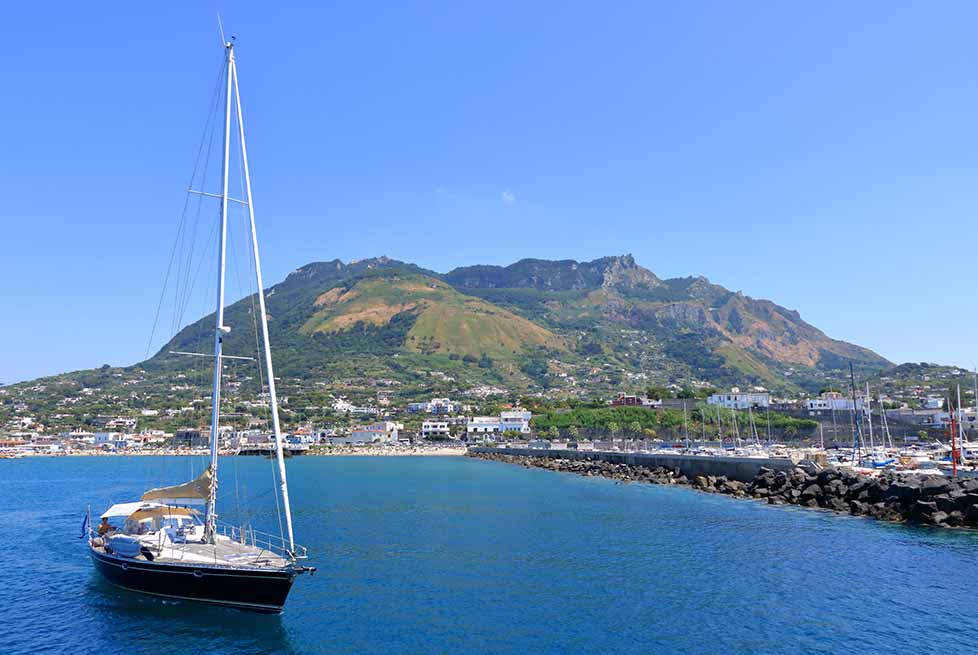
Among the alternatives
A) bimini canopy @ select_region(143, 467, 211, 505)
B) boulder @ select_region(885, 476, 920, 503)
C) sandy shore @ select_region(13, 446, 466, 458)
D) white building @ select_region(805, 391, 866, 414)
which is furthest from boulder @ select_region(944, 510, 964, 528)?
sandy shore @ select_region(13, 446, 466, 458)

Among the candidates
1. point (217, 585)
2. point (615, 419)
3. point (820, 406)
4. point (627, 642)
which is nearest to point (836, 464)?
point (627, 642)

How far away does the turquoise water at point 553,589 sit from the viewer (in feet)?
82.6

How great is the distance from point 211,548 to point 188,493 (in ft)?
8.97

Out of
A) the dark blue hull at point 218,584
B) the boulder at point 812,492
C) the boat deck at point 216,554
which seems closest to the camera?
the dark blue hull at point 218,584

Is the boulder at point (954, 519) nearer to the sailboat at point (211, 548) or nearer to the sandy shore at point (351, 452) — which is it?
the sailboat at point (211, 548)

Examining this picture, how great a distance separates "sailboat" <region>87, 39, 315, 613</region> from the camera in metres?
26.0

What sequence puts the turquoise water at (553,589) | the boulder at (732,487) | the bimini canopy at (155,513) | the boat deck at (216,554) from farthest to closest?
the boulder at (732,487), the bimini canopy at (155,513), the boat deck at (216,554), the turquoise water at (553,589)

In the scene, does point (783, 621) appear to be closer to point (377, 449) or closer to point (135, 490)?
point (135, 490)

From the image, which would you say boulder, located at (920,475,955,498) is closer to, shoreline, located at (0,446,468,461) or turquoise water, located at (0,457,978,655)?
turquoise water, located at (0,457,978,655)

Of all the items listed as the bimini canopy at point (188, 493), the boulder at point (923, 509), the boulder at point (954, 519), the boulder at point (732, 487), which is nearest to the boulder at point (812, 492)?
the boulder at point (732, 487)

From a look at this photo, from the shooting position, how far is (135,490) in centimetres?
7838

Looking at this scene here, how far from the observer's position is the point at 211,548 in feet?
97.5

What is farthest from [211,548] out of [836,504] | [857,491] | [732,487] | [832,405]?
[832,405]

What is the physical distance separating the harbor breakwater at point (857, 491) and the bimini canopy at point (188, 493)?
47282 millimetres
